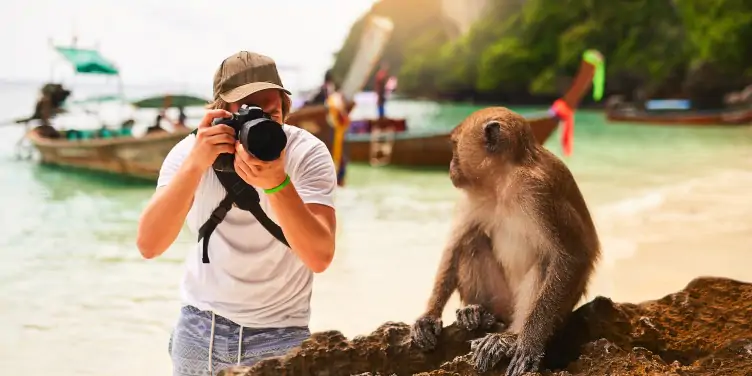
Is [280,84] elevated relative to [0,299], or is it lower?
elevated

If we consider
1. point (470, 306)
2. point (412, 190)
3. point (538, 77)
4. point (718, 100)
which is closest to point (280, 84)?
point (470, 306)

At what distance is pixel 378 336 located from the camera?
1612 millimetres

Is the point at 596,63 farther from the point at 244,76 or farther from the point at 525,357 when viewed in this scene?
the point at 244,76

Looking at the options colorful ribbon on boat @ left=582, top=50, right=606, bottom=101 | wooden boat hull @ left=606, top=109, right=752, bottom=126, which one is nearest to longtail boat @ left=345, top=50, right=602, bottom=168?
colorful ribbon on boat @ left=582, top=50, right=606, bottom=101

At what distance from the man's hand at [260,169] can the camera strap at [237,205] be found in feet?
0.36

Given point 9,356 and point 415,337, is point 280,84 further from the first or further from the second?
point 9,356

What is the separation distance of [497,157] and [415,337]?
48 cm

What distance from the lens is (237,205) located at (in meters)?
1.42

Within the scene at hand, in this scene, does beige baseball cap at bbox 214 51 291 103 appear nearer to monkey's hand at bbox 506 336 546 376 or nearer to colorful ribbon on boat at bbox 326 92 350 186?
monkey's hand at bbox 506 336 546 376

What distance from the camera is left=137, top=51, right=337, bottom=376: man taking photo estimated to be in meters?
1.41

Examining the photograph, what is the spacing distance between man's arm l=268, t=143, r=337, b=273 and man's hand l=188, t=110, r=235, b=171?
122 mm

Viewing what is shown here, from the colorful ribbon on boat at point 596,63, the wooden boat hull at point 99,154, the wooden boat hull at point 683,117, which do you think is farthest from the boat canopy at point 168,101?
the wooden boat hull at point 683,117

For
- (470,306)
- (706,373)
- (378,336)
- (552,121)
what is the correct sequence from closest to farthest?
(706,373) → (378,336) → (470,306) → (552,121)

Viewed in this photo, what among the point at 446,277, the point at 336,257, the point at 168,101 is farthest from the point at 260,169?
the point at 336,257
